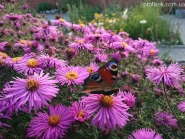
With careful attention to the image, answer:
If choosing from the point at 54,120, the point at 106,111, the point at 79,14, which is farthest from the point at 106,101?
the point at 79,14

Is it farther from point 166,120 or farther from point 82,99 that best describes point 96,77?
point 166,120

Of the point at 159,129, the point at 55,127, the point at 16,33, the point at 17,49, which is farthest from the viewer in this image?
the point at 16,33

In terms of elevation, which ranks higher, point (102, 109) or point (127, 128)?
point (102, 109)

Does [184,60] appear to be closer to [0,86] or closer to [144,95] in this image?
[144,95]

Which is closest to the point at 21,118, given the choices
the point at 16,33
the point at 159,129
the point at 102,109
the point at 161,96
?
the point at 102,109

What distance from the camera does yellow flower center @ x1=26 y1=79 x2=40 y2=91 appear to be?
0.89 metres

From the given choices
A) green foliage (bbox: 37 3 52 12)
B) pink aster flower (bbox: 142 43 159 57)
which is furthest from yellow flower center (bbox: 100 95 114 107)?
green foliage (bbox: 37 3 52 12)

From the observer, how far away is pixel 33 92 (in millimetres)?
884

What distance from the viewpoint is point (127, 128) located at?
3.42ft

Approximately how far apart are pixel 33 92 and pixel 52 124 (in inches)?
4.9

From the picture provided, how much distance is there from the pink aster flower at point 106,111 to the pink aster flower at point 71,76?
0.42ft

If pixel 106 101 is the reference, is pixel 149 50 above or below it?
below

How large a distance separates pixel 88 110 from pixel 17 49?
86 cm

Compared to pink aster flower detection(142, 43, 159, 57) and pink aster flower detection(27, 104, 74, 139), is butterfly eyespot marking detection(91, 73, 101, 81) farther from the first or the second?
pink aster flower detection(142, 43, 159, 57)
